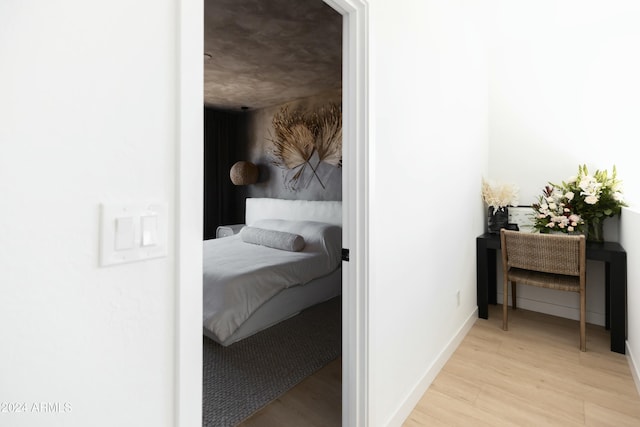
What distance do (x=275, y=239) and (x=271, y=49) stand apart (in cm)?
187

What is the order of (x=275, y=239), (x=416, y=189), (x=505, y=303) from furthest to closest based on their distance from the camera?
(x=275, y=239) < (x=505, y=303) < (x=416, y=189)

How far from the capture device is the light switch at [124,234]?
64 centimetres

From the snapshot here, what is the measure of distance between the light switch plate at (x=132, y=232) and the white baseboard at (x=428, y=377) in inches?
59.0

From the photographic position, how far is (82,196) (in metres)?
0.59

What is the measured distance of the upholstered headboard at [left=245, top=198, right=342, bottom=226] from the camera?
3.92 m

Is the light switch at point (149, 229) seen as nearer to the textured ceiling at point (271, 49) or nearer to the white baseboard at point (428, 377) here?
the white baseboard at point (428, 377)

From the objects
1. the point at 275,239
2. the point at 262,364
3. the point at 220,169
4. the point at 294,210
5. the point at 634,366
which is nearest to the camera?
the point at 634,366

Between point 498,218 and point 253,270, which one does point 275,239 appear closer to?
point 253,270

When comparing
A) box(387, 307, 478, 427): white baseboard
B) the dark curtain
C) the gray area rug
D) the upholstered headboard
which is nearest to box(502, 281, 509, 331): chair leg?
box(387, 307, 478, 427): white baseboard

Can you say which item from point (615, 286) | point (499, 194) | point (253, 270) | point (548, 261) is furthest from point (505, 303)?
point (253, 270)

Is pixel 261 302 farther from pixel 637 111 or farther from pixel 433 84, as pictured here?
pixel 637 111

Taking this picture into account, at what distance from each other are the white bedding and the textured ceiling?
5.63 ft

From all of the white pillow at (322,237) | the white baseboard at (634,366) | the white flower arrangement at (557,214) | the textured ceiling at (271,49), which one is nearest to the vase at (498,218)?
the white flower arrangement at (557,214)

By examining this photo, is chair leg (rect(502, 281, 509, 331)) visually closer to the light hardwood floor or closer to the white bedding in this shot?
the light hardwood floor
